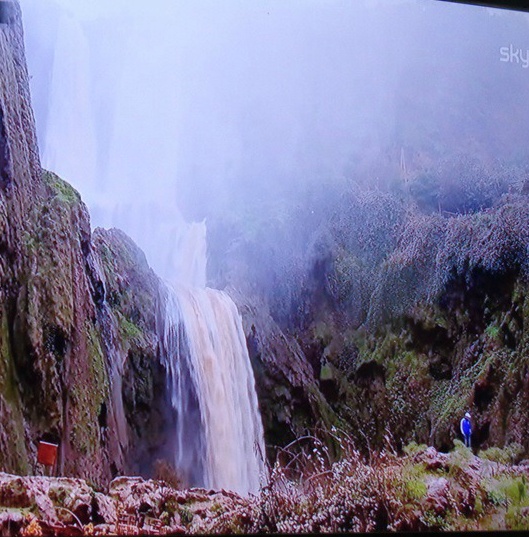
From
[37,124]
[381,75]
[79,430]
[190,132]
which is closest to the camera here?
[79,430]

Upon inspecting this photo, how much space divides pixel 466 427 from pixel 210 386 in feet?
4.56

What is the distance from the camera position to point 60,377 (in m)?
3.11

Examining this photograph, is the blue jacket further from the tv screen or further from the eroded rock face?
the eroded rock face

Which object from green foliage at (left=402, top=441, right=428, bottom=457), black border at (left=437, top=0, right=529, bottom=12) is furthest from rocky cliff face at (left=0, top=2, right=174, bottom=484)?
black border at (left=437, top=0, right=529, bottom=12)

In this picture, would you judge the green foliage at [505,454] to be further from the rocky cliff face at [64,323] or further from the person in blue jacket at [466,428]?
the rocky cliff face at [64,323]

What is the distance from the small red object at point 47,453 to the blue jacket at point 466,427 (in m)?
2.09

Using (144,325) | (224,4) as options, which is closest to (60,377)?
(144,325)

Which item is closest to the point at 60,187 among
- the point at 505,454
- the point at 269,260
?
the point at 269,260

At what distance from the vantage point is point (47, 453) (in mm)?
2982

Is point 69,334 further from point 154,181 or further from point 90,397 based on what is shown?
point 154,181

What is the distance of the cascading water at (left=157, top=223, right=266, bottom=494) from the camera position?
130 inches

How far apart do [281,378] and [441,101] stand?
6.02 ft

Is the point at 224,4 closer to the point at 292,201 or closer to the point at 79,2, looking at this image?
the point at 79,2

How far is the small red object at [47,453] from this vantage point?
296 cm
